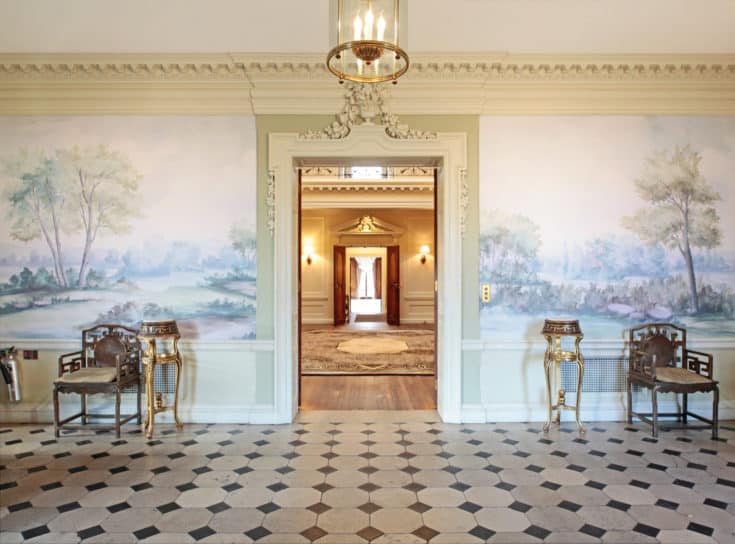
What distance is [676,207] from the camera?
17.8 ft

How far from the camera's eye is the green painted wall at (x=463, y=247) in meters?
5.40

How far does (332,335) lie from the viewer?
12797 mm

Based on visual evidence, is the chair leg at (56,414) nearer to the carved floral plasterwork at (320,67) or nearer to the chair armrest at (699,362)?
the carved floral plasterwork at (320,67)

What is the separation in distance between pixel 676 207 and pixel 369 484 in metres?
4.37

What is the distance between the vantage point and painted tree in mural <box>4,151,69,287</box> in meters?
5.38

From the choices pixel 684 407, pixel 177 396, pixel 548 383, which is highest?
pixel 548 383

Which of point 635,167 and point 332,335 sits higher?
point 635,167

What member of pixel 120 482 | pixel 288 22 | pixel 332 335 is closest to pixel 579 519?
pixel 120 482

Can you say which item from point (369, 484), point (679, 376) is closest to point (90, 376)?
point (369, 484)

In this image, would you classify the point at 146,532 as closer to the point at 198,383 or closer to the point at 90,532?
the point at 90,532

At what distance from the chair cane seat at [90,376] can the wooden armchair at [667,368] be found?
17.2ft

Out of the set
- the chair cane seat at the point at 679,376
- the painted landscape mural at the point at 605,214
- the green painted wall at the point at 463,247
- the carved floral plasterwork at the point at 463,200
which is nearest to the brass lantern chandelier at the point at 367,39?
the green painted wall at the point at 463,247

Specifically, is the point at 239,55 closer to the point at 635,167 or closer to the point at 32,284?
the point at 32,284

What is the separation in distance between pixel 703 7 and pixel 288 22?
3.60 meters
